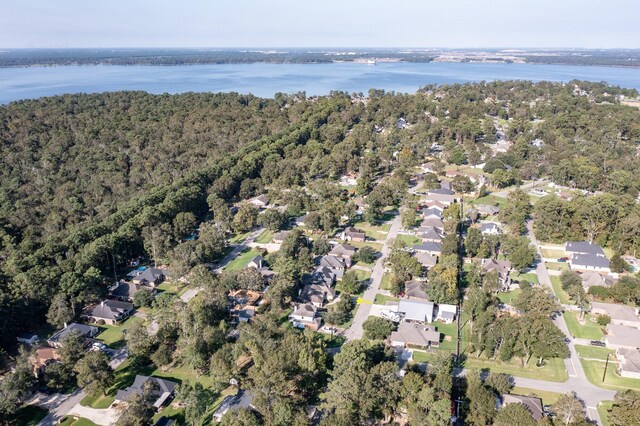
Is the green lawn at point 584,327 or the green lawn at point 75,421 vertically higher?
the green lawn at point 75,421

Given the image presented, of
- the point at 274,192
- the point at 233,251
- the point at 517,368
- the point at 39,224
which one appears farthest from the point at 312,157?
the point at 517,368

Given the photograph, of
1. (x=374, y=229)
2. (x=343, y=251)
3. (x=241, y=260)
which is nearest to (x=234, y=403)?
(x=241, y=260)

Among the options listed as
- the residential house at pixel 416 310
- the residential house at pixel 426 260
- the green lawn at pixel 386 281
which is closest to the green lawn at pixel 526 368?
the residential house at pixel 416 310

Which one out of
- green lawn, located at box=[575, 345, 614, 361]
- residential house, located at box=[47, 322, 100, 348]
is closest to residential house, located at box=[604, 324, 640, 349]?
green lawn, located at box=[575, 345, 614, 361]

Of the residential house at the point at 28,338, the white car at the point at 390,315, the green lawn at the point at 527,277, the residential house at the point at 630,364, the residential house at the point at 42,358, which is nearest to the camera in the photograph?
the residential house at the point at 42,358

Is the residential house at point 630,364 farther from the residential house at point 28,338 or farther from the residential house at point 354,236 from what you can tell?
the residential house at point 28,338

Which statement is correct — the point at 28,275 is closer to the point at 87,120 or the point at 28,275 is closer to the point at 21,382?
the point at 21,382

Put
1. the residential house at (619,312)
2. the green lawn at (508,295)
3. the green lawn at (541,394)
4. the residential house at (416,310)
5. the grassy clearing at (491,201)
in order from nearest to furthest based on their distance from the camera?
the green lawn at (541,394), the residential house at (619,312), the residential house at (416,310), the green lawn at (508,295), the grassy clearing at (491,201)
